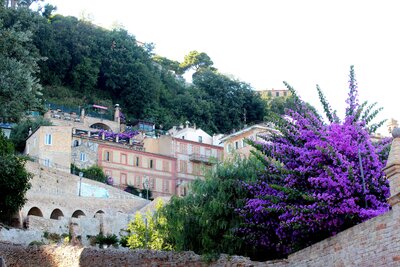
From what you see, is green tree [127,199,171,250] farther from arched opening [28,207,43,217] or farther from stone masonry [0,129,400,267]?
stone masonry [0,129,400,267]

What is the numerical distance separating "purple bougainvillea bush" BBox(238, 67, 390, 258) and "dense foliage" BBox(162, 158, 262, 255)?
23.2 inches

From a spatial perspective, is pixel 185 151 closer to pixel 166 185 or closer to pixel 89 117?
pixel 166 185

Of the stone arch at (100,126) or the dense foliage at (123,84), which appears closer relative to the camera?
the stone arch at (100,126)

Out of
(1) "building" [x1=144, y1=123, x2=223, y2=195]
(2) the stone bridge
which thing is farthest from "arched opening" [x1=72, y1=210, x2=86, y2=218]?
(1) "building" [x1=144, y1=123, x2=223, y2=195]

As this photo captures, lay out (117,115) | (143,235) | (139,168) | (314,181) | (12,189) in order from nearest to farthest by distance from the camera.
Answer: (314,181) → (12,189) → (143,235) → (139,168) → (117,115)

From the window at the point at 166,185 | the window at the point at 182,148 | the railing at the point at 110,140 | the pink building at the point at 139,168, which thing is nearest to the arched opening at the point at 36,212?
the pink building at the point at 139,168

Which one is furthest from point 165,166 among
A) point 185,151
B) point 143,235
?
point 143,235

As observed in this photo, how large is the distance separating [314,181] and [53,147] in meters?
45.2

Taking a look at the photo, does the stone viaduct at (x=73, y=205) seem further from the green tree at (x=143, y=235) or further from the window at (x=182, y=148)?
the window at (x=182, y=148)

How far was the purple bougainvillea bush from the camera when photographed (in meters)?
17.3

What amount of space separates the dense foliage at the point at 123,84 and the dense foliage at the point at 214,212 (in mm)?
62457

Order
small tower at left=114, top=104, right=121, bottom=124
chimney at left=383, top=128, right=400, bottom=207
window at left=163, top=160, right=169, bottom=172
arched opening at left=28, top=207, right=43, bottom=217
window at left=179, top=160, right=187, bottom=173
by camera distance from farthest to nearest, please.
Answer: small tower at left=114, top=104, right=121, bottom=124, window at left=179, top=160, right=187, bottom=173, window at left=163, top=160, right=169, bottom=172, arched opening at left=28, top=207, right=43, bottom=217, chimney at left=383, top=128, right=400, bottom=207

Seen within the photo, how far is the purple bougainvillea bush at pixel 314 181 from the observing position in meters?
17.3

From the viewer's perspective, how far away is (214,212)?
20.5 metres
